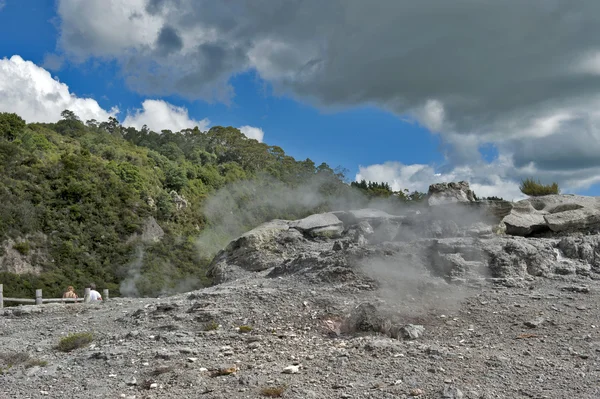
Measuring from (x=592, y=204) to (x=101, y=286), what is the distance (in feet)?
68.4

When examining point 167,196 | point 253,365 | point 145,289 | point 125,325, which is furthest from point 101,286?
point 253,365

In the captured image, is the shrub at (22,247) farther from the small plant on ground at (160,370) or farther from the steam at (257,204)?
the small plant on ground at (160,370)

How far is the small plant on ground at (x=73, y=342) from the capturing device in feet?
29.4

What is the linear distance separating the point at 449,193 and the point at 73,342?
8.82 m

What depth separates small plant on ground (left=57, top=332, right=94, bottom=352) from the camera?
897 centimetres

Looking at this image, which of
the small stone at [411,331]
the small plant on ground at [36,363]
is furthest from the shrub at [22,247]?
Result: the small stone at [411,331]

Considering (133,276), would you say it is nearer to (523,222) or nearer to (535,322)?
(523,222)

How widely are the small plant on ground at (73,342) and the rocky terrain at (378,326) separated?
99mm

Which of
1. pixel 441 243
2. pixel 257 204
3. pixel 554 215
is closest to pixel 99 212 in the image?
pixel 257 204

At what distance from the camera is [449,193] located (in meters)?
13.3

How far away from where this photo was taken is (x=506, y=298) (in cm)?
923

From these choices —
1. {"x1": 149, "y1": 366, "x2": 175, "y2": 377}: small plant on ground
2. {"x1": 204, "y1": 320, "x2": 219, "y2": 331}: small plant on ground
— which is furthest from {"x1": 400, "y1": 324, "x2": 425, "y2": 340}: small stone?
{"x1": 149, "y1": 366, "x2": 175, "y2": 377}: small plant on ground

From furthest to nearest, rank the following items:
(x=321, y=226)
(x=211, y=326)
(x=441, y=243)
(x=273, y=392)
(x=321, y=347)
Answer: (x=321, y=226) < (x=441, y=243) < (x=211, y=326) < (x=321, y=347) < (x=273, y=392)

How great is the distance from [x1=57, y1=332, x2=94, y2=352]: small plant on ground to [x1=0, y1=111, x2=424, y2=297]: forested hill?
49.8 ft
